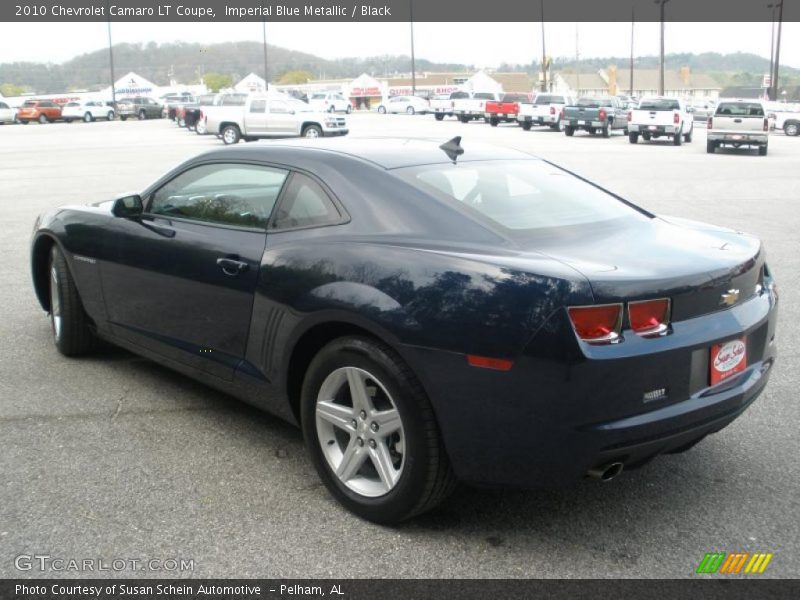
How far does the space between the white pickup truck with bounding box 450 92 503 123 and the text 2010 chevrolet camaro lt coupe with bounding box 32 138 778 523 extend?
155 ft

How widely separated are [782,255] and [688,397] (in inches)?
271

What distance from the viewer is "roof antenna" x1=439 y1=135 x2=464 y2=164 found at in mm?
4297

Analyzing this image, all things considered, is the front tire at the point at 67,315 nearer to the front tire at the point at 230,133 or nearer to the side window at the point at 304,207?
the side window at the point at 304,207

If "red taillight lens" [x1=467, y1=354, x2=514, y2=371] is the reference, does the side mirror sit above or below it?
above

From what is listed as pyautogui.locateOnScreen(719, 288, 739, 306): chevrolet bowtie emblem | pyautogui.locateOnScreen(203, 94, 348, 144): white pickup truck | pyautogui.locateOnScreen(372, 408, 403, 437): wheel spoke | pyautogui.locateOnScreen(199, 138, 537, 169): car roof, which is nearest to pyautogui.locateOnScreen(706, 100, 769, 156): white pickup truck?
pyautogui.locateOnScreen(203, 94, 348, 144): white pickup truck

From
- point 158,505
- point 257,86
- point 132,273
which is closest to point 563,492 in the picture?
point 158,505

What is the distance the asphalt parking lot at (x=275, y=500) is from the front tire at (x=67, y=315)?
4.9 inches

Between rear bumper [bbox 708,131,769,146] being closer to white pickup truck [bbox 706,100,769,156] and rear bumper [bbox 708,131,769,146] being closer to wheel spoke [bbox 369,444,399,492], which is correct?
white pickup truck [bbox 706,100,769,156]

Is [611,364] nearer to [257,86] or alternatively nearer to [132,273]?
[132,273]

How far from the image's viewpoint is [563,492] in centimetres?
381

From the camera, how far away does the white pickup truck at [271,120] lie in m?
30.9

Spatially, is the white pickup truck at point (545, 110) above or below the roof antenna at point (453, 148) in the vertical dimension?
above

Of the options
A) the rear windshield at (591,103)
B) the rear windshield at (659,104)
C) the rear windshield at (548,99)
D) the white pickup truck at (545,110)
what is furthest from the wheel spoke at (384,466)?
the rear windshield at (548,99)

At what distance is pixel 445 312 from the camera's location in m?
3.15
